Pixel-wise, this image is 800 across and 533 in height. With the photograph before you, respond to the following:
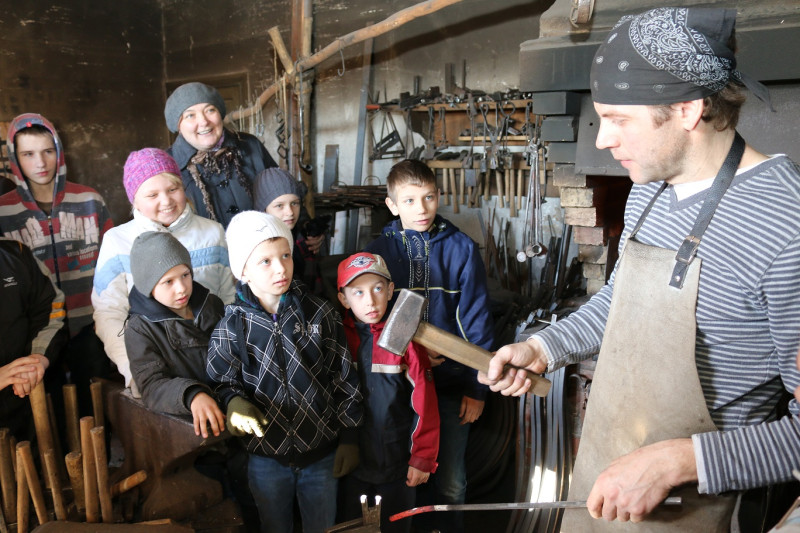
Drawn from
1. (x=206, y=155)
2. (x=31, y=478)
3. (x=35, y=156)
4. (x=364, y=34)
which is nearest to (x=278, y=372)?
(x=31, y=478)

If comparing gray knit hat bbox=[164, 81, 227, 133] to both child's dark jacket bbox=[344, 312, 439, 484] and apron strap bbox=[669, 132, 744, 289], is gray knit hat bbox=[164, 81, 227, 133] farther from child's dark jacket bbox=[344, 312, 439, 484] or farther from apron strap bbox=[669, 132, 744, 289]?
apron strap bbox=[669, 132, 744, 289]

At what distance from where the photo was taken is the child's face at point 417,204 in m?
2.79

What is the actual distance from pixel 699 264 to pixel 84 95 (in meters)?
7.82

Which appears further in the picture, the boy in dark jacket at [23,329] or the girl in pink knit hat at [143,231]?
the girl in pink knit hat at [143,231]

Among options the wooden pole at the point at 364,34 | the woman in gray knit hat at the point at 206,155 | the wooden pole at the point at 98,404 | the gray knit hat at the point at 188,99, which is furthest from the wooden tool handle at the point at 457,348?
the wooden pole at the point at 364,34

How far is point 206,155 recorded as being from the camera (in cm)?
329

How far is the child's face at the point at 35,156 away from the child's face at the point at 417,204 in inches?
73.7

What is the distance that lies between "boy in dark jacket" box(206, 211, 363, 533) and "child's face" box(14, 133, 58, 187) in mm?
1436

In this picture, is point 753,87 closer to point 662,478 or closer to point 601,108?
point 601,108

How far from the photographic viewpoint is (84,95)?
7.38 meters

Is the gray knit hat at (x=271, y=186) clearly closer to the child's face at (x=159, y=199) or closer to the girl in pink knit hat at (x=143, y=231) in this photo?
the girl in pink knit hat at (x=143, y=231)

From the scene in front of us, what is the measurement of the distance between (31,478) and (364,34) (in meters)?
4.60

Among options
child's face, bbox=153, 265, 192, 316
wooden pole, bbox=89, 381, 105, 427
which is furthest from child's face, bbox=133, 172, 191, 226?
wooden pole, bbox=89, 381, 105, 427

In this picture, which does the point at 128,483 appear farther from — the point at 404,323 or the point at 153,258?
the point at 404,323
